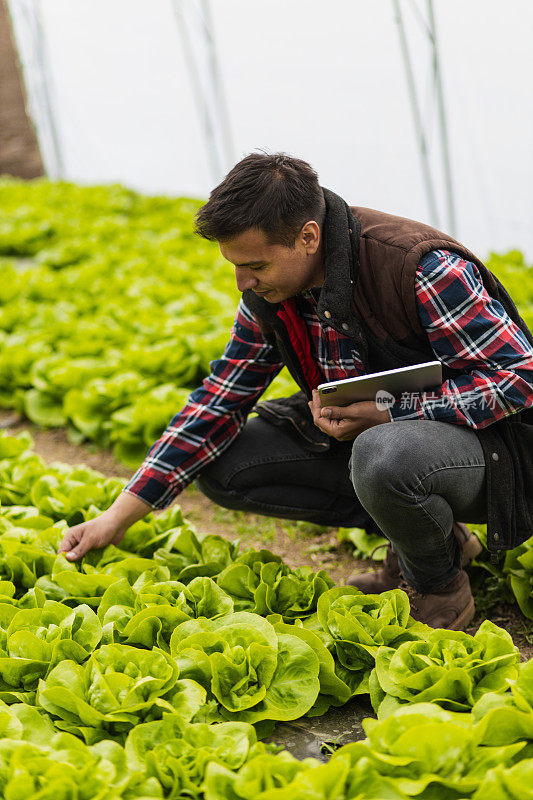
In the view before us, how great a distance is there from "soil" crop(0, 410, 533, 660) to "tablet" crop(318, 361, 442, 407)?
2.62 ft

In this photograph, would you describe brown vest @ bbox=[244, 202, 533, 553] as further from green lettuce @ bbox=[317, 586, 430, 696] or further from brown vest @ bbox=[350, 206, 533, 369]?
green lettuce @ bbox=[317, 586, 430, 696]

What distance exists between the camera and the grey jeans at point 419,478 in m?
2.12

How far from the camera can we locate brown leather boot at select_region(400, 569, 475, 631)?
7.91 feet

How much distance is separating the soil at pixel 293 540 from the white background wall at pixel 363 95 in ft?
9.83

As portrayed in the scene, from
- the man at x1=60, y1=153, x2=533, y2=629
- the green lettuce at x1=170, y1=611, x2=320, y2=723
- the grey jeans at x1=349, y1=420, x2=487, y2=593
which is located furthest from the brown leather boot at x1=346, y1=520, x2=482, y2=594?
the green lettuce at x1=170, y1=611, x2=320, y2=723

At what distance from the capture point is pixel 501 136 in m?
6.11

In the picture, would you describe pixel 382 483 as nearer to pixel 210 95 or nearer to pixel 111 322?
pixel 111 322

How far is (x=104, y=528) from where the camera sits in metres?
2.55

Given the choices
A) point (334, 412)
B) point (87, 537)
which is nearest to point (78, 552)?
point (87, 537)

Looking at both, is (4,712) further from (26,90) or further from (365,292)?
(26,90)

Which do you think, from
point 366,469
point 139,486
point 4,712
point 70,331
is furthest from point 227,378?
point 70,331

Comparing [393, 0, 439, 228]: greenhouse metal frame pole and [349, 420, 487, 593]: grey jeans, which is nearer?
[349, 420, 487, 593]: grey jeans

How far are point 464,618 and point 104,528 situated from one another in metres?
1.08

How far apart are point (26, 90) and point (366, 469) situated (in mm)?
16136
